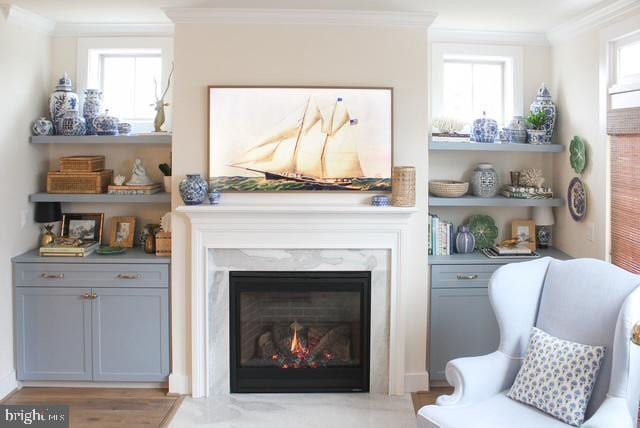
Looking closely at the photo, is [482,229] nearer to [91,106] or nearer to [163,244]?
[163,244]

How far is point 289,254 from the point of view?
389cm

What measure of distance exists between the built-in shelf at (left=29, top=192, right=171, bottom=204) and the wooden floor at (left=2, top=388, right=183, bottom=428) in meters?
1.22

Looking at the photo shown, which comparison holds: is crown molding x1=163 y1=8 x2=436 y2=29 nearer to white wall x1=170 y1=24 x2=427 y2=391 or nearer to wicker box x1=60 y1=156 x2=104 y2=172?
white wall x1=170 y1=24 x2=427 y2=391

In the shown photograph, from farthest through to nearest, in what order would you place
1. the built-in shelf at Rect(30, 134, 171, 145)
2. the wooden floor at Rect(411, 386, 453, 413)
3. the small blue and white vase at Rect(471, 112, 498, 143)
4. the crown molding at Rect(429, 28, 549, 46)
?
the crown molding at Rect(429, 28, 549, 46), the small blue and white vase at Rect(471, 112, 498, 143), the built-in shelf at Rect(30, 134, 171, 145), the wooden floor at Rect(411, 386, 453, 413)

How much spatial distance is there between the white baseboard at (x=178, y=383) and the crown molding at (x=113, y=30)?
2.30 meters

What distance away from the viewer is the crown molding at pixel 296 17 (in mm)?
3756

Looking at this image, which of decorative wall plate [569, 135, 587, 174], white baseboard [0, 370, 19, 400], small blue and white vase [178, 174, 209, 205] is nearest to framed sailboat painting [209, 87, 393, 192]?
small blue and white vase [178, 174, 209, 205]

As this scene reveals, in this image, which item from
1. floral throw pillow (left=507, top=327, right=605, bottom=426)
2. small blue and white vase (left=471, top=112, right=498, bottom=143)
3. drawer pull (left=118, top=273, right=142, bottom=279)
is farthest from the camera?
small blue and white vase (left=471, top=112, right=498, bottom=143)

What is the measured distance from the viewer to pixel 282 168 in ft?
12.8

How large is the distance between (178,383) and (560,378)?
232cm

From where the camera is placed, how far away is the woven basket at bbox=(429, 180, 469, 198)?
13.8 feet

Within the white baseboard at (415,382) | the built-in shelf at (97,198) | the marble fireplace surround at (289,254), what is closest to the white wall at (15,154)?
the built-in shelf at (97,198)

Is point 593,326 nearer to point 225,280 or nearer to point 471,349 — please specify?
point 471,349

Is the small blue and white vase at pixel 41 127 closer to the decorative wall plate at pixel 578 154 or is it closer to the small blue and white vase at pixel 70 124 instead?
the small blue and white vase at pixel 70 124
